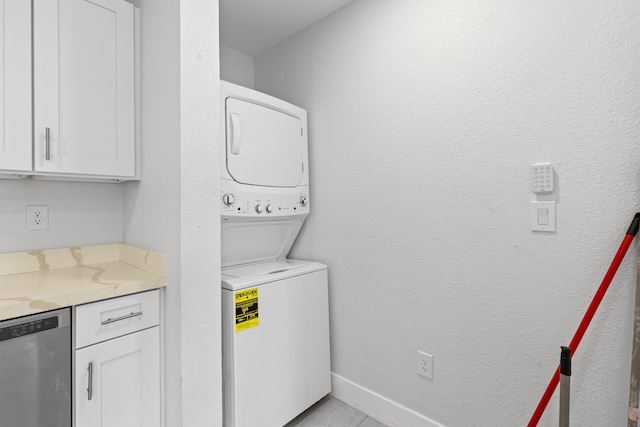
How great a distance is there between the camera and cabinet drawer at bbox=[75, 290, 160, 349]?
3.92 ft

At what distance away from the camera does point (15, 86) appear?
1275 mm

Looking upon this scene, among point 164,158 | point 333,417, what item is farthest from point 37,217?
point 333,417

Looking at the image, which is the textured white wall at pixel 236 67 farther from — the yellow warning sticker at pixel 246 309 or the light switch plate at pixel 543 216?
the light switch plate at pixel 543 216

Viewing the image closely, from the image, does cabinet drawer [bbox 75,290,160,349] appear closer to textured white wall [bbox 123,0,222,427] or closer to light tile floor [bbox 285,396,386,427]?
textured white wall [bbox 123,0,222,427]

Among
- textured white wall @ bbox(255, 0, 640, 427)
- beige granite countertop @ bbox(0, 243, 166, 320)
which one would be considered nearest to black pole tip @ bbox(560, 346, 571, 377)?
textured white wall @ bbox(255, 0, 640, 427)

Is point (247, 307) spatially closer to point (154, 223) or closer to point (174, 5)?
point (154, 223)

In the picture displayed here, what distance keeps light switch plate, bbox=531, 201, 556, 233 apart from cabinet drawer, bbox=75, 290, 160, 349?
1654 mm

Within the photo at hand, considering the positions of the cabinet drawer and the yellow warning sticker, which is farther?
the yellow warning sticker

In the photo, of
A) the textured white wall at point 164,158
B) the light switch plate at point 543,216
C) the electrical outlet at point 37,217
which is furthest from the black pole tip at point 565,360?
the electrical outlet at point 37,217

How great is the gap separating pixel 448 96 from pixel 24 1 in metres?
1.88

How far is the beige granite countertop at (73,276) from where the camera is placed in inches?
43.8

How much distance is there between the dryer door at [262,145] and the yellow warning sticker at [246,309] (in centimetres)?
60

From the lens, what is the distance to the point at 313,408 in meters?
2.01

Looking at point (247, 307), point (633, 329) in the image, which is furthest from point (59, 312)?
point (633, 329)
